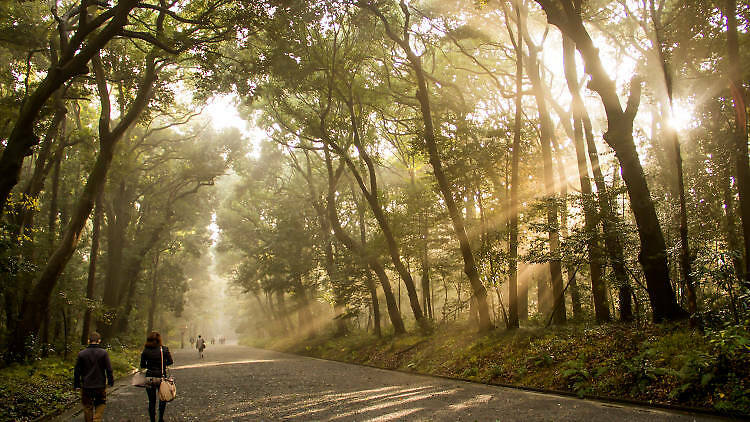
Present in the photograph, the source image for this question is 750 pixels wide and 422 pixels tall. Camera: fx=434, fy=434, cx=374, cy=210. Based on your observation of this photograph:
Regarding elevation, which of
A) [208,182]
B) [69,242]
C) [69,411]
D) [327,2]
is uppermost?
[327,2]

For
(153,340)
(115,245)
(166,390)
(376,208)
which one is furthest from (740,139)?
(115,245)

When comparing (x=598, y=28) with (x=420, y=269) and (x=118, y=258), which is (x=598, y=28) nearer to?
(x=420, y=269)

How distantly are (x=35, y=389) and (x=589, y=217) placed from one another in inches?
560

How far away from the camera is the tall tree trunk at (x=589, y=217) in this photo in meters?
11.3

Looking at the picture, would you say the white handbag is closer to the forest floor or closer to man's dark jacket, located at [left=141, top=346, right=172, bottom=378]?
man's dark jacket, located at [left=141, top=346, right=172, bottom=378]

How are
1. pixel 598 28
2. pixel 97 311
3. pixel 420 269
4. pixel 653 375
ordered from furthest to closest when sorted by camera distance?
1. pixel 420 269
2. pixel 598 28
3. pixel 97 311
4. pixel 653 375

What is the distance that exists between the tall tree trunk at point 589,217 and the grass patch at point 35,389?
42.3 ft

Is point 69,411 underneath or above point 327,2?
underneath

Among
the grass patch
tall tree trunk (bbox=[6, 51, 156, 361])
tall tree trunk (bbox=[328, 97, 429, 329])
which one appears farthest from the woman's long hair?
tall tree trunk (bbox=[328, 97, 429, 329])

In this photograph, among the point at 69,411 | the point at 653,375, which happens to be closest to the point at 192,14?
the point at 69,411

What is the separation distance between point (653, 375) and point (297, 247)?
925 inches

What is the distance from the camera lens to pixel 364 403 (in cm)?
861

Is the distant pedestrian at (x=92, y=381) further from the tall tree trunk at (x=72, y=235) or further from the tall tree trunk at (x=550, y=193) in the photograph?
the tall tree trunk at (x=550, y=193)

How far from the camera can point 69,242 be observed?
39.5ft
